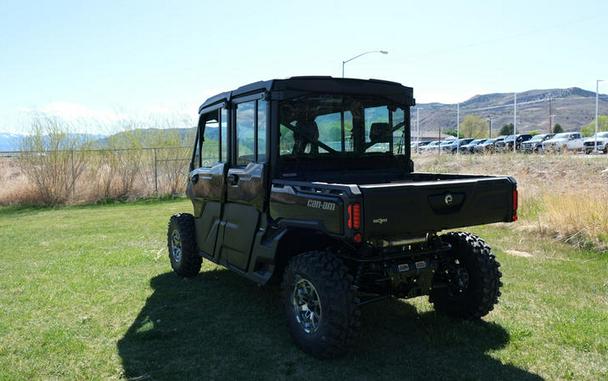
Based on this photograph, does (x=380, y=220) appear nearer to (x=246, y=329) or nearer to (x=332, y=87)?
(x=332, y=87)

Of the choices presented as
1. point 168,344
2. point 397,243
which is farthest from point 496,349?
point 168,344

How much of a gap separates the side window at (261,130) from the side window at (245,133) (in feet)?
0.35

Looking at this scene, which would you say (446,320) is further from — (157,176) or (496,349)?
(157,176)

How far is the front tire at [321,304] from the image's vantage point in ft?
13.1

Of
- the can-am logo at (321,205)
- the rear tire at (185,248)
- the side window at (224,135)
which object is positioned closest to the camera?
the can-am logo at (321,205)

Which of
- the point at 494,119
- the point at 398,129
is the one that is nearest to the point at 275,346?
the point at 398,129

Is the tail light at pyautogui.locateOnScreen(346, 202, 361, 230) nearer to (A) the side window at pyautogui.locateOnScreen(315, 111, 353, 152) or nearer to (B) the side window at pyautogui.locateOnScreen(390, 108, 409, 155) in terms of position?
(A) the side window at pyautogui.locateOnScreen(315, 111, 353, 152)

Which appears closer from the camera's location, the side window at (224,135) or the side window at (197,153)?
the side window at (224,135)

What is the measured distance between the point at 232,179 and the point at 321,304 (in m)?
1.84

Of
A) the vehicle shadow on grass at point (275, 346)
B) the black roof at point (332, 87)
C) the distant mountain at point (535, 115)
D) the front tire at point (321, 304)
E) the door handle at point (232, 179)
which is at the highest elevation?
the distant mountain at point (535, 115)

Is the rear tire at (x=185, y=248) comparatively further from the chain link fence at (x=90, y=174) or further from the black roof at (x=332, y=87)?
the chain link fence at (x=90, y=174)

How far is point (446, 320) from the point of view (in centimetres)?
501

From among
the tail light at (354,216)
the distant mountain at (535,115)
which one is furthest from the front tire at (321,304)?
the distant mountain at (535,115)

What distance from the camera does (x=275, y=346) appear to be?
4492 mm
